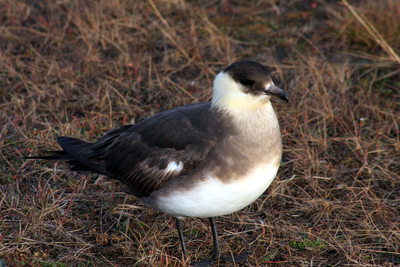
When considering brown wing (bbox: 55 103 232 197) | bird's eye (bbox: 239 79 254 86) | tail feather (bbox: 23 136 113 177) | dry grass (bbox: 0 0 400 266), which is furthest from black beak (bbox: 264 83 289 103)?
tail feather (bbox: 23 136 113 177)

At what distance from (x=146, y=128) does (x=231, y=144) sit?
77 centimetres

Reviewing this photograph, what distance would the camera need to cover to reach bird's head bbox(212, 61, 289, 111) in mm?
3199

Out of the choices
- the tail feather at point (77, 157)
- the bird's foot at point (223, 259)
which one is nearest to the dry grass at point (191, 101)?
the bird's foot at point (223, 259)

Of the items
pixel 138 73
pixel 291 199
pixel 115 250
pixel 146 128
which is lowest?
pixel 291 199

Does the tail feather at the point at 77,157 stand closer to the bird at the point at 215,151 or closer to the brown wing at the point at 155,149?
the brown wing at the point at 155,149

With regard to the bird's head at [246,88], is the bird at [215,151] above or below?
below

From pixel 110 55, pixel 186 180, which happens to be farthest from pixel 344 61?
pixel 186 180

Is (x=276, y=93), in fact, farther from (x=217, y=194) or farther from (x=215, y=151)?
(x=217, y=194)

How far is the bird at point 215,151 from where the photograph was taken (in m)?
Answer: 3.13

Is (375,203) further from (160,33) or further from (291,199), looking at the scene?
(160,33)

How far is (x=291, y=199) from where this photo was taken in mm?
4207

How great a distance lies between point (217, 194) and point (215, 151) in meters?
0.30

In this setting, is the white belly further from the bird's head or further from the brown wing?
the bird's head

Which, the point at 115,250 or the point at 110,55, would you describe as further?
the point at 110,55
